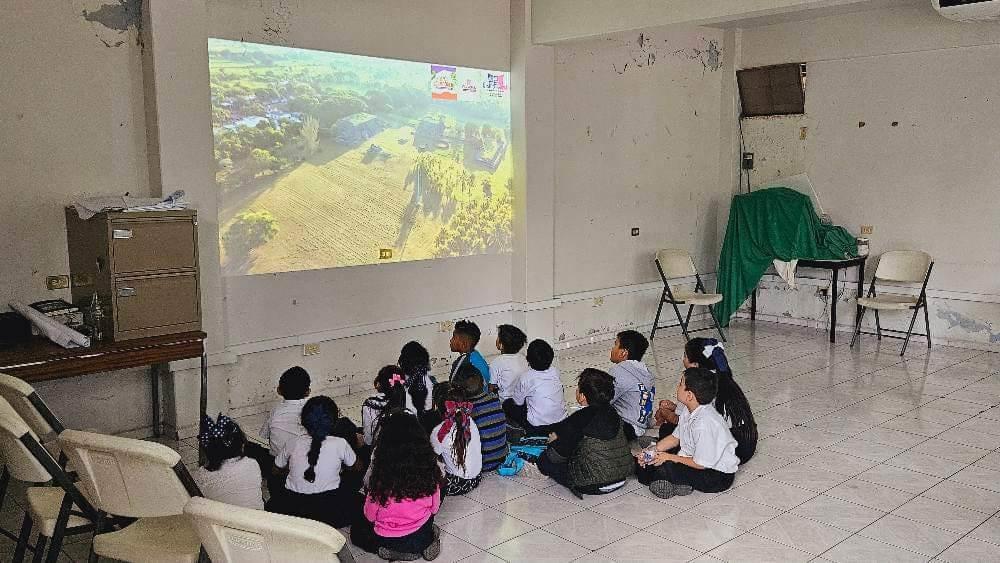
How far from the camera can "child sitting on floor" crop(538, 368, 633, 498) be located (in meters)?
3.90

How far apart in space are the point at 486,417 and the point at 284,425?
0.94 meters

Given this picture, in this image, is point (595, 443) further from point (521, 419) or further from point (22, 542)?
point (22, 542)

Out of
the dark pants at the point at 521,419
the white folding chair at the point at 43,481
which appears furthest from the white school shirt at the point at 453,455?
the white folding chair at the point at 43,481

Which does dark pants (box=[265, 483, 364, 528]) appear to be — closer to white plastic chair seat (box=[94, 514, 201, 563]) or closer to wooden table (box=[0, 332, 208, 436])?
white plastic chair seat (box=[94, 514, 201, 563])

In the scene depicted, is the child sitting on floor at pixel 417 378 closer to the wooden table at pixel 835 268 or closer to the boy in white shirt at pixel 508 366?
the boy in white shirt at pixel 508 366

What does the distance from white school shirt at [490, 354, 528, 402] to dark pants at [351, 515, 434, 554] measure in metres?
1.36

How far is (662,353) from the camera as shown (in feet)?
22.9

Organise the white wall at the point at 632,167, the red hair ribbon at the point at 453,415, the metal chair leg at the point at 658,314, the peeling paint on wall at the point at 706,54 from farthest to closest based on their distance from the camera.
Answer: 1. the peeling paint on wall at the point at 706,54
2. the metal chair leg at the point at 658,314
3. the white wall at the point at 632,167
4. the red hair ribbon at the point at 453,415

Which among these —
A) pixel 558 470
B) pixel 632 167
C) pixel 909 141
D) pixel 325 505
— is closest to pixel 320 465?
pixel 325 505

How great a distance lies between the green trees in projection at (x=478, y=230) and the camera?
20.6 ft

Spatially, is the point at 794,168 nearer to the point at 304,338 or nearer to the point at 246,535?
the point at 304,338

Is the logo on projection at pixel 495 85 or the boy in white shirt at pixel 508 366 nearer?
the boy in white shirt at pixel 508 366

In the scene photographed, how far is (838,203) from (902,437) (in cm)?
340

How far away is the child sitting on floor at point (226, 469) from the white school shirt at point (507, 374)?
1.79m
